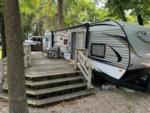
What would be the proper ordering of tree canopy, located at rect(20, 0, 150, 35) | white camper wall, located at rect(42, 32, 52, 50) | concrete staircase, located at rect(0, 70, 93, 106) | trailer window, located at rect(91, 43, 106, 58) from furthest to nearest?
white camper wall, located at rect(42, 32, 52, 50)
tree canopy, located at rect(20, 0, 150, 35)
trailer window, located at rect(91, 43, 106, 58)
concrete staircase, located at rect(0, 70, 93, 106)

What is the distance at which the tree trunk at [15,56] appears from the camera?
13.4ft

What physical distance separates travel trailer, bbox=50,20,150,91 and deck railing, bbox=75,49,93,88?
0.88 meters

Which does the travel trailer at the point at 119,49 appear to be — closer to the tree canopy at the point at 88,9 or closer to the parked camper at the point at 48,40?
the tree canopy at the point at 88,9

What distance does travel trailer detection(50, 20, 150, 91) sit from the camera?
7473mm

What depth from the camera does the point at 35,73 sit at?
7570 millimetres

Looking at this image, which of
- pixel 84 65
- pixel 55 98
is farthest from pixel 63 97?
pixel 84 65

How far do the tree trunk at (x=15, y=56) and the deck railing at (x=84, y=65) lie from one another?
11.8 ft

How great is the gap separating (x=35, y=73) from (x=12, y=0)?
3.99 m

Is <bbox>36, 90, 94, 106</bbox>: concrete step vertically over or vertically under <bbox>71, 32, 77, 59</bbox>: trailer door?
under

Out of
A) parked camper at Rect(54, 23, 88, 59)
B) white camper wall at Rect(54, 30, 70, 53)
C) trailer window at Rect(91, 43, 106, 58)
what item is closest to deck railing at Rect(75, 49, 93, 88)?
trailer window at Rect(91, 43, 106, 58)

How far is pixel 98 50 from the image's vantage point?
8.95m

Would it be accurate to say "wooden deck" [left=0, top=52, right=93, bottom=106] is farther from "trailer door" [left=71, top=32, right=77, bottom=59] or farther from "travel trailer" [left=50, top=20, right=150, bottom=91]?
"trailer door" [left=71, top=32, right=77, bottom=59]

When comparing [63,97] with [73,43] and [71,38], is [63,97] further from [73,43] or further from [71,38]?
[71,38]

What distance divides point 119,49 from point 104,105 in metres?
2.44
